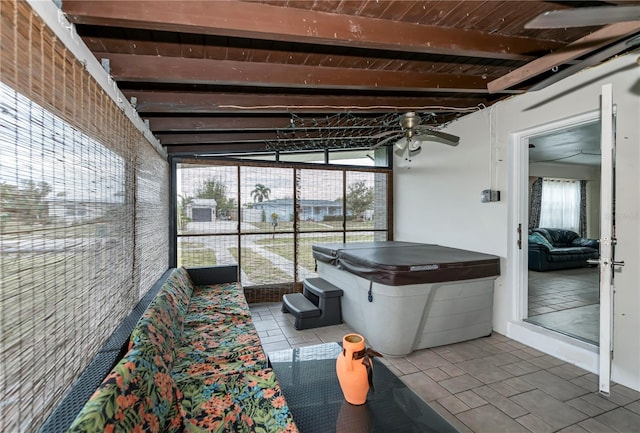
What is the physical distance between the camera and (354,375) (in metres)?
1.67

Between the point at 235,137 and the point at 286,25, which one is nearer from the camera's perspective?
the point at 286,25

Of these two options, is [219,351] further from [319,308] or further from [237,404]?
[319,308]

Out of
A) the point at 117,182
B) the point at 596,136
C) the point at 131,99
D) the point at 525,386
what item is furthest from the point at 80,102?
the point at 596,136

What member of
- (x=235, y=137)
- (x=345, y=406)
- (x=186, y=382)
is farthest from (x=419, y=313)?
(x=235, y=137)

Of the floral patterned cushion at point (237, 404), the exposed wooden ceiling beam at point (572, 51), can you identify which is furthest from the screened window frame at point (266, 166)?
the floral patterned cushion at point (237, 404)

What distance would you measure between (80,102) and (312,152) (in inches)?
159

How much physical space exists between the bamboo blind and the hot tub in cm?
223

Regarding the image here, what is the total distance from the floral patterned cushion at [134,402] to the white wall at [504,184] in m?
3.39

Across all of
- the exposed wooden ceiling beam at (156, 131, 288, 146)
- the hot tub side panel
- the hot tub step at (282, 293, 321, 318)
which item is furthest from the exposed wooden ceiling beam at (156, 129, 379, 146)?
the hot tub step at (282, 293, 321, 318)

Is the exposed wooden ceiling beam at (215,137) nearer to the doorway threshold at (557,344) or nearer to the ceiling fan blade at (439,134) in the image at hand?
the ceiling fan blade at (439,134)

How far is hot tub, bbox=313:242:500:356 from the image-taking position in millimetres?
2965

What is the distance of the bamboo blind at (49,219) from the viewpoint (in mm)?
1020

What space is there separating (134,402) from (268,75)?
2.19m

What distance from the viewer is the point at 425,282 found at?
2996 mm
